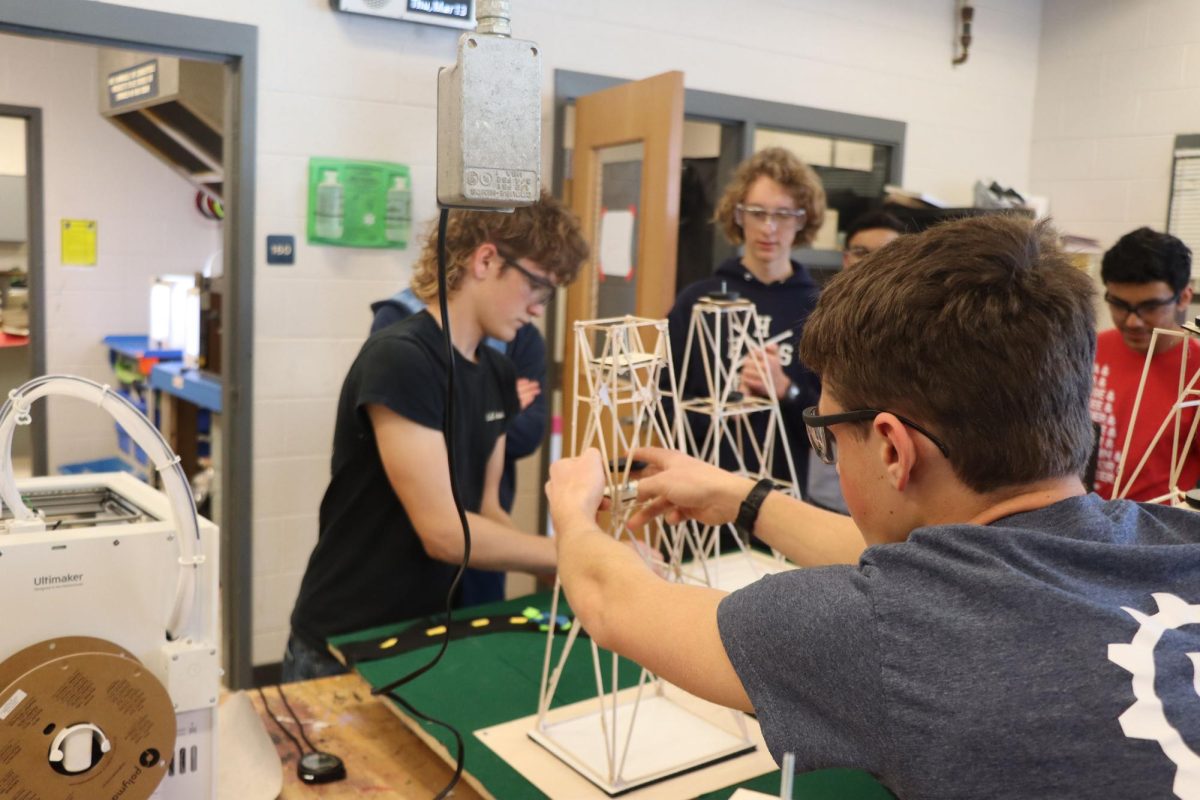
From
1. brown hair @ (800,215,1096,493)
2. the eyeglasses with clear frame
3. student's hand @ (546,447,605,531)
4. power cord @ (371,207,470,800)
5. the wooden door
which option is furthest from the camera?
the wooden door

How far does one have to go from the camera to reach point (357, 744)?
1476 millimetres

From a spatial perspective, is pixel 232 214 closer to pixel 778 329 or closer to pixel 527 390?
pixel 527 390

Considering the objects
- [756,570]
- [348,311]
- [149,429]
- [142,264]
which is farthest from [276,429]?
[142,264]

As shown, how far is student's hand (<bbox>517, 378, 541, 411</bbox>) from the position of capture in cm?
317

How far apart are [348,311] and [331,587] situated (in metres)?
1.73

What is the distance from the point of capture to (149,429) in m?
1.10

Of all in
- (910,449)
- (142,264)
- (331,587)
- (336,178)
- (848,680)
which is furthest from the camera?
(142,264)

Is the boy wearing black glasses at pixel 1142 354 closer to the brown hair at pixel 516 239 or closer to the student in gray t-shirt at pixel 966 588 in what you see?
the brown hair at pixel 516 239

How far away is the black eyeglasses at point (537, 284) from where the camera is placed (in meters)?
1.98

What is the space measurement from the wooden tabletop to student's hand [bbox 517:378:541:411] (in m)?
1.55

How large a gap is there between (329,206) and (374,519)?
1707 millimetres

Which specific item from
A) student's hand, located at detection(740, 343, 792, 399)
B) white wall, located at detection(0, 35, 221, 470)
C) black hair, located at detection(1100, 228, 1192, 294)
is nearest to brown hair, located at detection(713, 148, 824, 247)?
student's hand, located at detection(740, 343, 792, 399)

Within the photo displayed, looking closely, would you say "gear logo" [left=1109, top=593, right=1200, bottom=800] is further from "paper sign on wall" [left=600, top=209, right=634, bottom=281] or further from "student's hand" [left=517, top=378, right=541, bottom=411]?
"paper sign on wall" [left=600, top=209, right=634, bottom=281]

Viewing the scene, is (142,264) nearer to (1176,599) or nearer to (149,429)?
(149,429)
